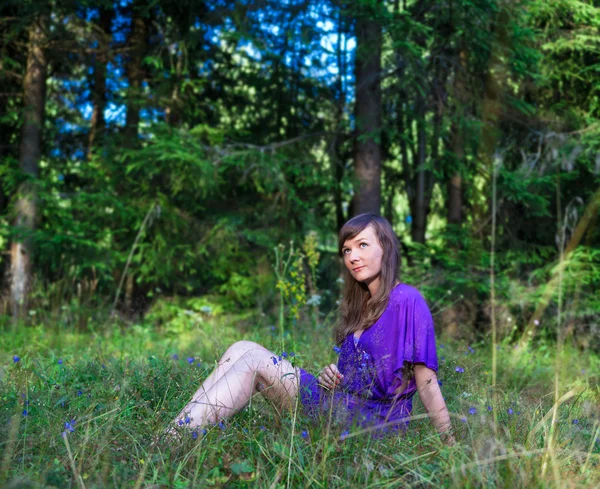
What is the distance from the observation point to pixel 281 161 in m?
7.04

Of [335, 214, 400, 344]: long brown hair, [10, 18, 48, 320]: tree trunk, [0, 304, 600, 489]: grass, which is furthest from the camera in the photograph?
[10, 18, 48, 320]: tree trunk

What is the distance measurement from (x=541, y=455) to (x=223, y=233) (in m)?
5.48

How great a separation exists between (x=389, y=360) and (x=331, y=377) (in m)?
0.31

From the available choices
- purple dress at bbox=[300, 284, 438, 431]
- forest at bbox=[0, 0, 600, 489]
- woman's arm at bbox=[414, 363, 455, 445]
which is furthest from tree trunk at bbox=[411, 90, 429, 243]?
woman's arm at bbox=[414, 363, 455, 445]

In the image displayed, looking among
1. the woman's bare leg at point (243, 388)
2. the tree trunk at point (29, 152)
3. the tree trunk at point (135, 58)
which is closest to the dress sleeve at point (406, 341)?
the woman's bare leg at point (243, 388)

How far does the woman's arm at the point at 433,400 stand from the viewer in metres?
2.41

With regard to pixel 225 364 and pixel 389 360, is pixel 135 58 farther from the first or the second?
pixel 389 360

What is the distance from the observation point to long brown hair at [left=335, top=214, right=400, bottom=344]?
9.11 feet

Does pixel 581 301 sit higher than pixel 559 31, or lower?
Answer: lower

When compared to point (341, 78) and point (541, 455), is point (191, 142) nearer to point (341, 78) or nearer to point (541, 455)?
point (341, 78)

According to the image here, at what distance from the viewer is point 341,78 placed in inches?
324

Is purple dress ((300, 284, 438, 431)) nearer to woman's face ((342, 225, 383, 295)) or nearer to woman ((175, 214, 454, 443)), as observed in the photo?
woman ((175, 214, 454, 443))

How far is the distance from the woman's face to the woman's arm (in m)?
0.48

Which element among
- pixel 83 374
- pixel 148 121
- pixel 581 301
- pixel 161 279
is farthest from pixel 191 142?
pixel 581 301
